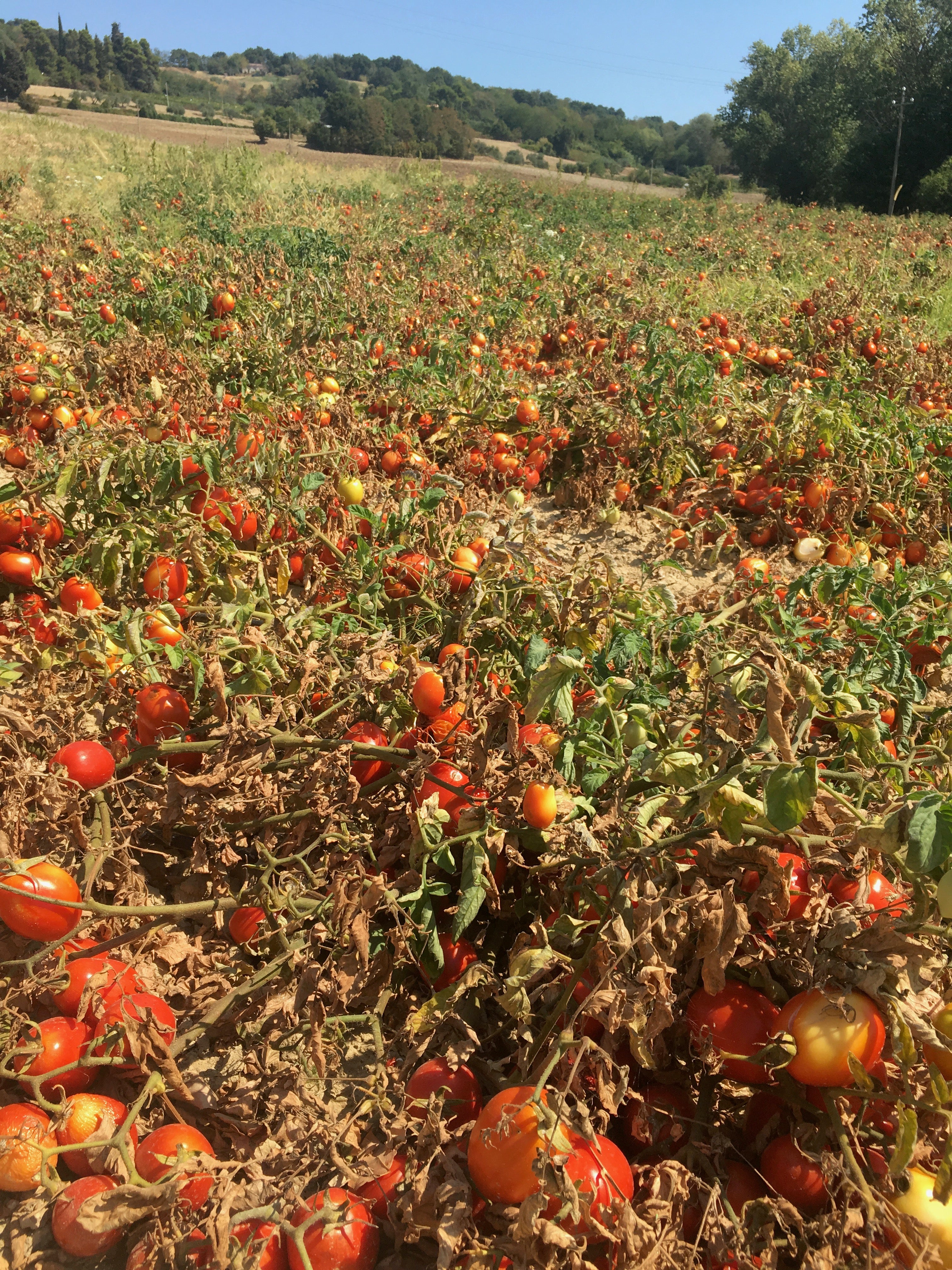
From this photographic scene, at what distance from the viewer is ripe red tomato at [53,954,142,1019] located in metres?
1.66

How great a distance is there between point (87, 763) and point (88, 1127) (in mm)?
774

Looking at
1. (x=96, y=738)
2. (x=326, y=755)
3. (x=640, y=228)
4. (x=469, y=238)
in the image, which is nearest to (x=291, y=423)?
(x=96, y=738)

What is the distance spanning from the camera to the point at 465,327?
7.07m

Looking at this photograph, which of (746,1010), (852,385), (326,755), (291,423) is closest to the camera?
(746,1010)

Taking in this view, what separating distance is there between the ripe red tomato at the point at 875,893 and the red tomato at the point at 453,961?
0.77m

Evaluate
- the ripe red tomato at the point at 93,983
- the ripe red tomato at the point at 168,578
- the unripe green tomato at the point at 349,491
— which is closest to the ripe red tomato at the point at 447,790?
the ripe red tomato at the point at 93,983

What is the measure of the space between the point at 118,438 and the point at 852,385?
474 cm

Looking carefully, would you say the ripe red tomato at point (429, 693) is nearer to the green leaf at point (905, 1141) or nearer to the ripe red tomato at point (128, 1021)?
the ripe red tomato at point (128, 1021)

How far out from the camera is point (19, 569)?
121 inches

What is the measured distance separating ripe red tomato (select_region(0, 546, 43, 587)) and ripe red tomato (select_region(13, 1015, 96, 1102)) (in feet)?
6.30

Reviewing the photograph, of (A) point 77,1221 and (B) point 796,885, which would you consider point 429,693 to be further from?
(A) point 77,1221

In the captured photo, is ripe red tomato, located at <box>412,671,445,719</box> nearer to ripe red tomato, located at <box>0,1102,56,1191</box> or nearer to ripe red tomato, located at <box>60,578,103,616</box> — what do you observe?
ripe red tomato, located at <box>0,1102,56,1191</box>

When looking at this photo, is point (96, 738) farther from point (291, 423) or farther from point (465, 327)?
point (465, 327)

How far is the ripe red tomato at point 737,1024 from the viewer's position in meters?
1.43
